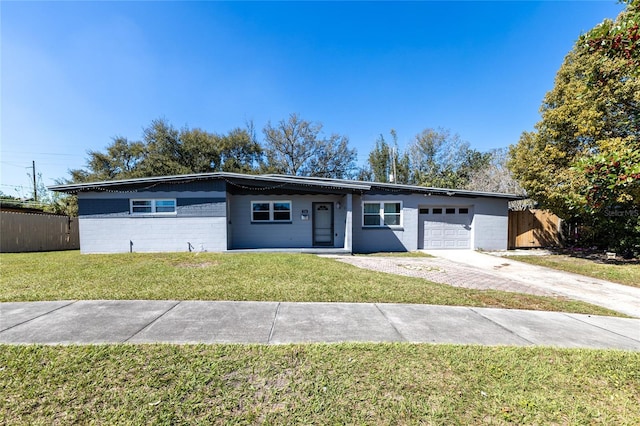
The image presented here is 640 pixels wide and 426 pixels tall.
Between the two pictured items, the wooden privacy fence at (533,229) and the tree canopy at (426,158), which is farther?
the tree canopy at (426,158)

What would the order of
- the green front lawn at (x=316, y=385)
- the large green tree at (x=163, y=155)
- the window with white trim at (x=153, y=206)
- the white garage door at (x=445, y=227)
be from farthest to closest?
the large green tree at (x=163, y=155) < the white garage door at (x=445, y=227) < the window with white trim at (x=153, y=206) < the green front lawn at (x=316, y=385)

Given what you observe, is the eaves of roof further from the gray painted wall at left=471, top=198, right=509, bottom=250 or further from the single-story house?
the gray painted wall at left=471, top=198, right=509, bottom=250

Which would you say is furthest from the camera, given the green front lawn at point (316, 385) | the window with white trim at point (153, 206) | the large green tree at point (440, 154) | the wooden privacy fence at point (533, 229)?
the large green tree at point (440, 154)

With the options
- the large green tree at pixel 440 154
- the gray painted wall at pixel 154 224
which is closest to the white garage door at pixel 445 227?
the gray painted wall at pixel 154 224

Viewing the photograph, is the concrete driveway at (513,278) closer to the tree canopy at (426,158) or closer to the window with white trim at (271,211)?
the window with white trim at (271,211)

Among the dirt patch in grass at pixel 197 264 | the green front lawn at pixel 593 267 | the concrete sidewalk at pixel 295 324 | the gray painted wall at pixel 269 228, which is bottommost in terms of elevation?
the green front lawn at pixel 593 267

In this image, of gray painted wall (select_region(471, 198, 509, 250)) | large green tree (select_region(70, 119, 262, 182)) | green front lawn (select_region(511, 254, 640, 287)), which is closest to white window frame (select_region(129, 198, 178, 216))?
gray painted wall (select_region(471, 198, 509, 250))

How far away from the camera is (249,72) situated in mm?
14453

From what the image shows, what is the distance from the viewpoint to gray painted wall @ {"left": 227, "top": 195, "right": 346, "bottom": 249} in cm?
1255

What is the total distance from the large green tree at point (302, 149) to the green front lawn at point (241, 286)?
76.2 feet

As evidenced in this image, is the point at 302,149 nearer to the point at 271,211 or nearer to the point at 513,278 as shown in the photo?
the point at 271,211

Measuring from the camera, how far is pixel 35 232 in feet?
45.5

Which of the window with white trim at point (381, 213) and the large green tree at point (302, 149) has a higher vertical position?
the large green tree at point (302, 149)

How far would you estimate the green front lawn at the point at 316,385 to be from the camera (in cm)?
210
